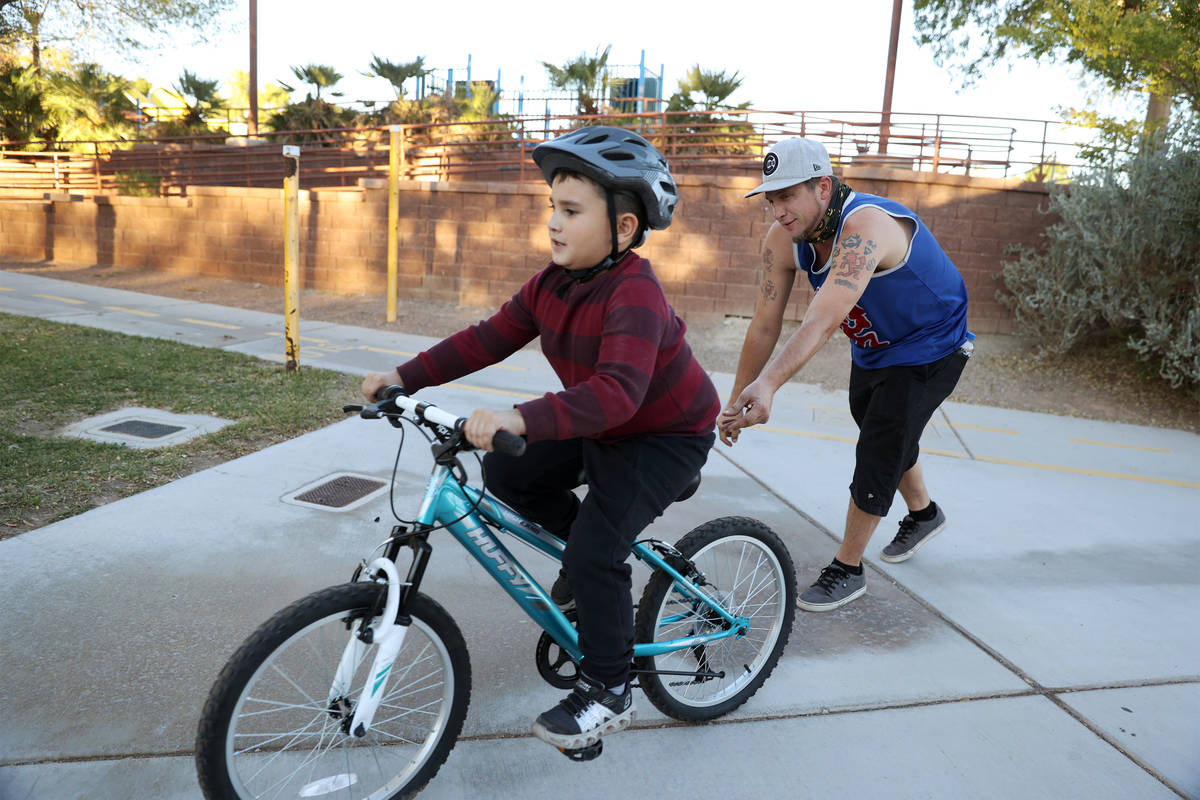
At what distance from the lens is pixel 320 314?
11.4 m

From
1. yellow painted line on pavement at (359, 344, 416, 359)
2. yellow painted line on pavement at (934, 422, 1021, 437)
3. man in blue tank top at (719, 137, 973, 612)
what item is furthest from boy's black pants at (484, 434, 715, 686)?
yellow painted line on pavement at (359, 344, 416, 359)

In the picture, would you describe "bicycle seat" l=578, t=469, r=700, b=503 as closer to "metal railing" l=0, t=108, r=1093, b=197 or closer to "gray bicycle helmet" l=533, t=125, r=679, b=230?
"gray bicycle helmet" l=533, t=125, r=679, b=230

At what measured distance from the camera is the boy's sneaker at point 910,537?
4035mm

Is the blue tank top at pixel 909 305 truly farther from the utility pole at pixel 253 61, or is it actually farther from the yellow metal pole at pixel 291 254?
the utility pole at pixel 253 61

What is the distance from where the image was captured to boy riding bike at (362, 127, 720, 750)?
6.88ft

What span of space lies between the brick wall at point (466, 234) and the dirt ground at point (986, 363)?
0.44 metres

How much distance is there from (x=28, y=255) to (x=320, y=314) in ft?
29.1

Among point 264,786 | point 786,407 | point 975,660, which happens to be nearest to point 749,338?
point 975,660

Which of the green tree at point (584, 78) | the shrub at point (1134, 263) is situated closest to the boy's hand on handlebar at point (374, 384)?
the shrub at point (1134, 263)

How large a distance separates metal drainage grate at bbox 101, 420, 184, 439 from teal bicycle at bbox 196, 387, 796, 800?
10.4 ft

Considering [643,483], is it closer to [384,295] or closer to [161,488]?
[161,488]

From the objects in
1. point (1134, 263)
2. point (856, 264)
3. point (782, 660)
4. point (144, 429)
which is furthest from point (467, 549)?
point (1134, 263)

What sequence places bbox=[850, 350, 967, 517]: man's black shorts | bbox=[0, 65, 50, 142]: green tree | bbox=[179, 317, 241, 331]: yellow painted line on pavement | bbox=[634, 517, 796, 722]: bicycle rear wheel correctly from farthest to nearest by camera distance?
bbox=[0, 65, 50, 142]: green tree, bbox=[179, 317, 241, 331]: yellow painted line on pavement, bbox=[850, 350, 967, 517]: man's black shorts, bbox=[634, 517, 796, 722]: bicycle rear wheel

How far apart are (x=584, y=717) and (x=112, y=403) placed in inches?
187
